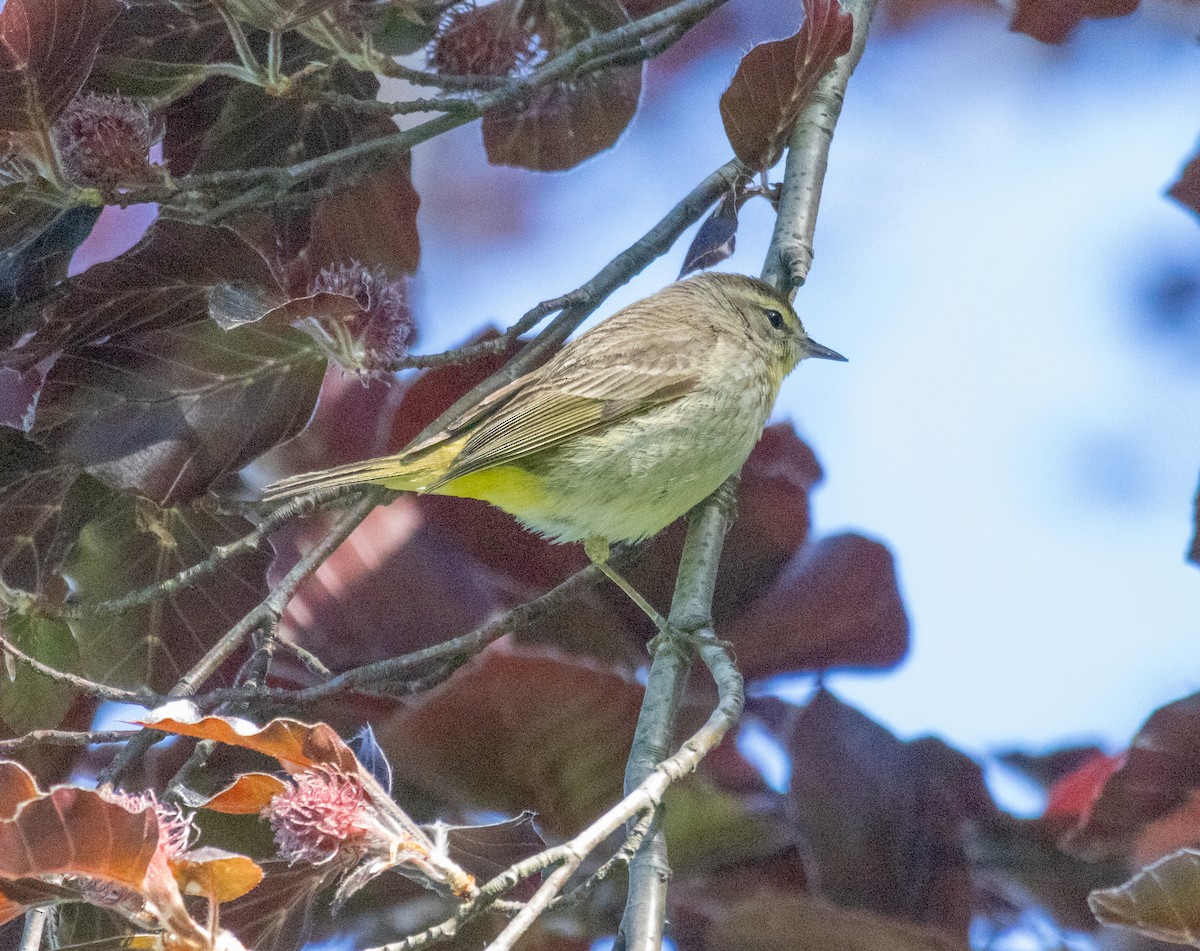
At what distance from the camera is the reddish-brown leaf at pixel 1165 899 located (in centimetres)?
125

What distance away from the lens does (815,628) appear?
1.92 meters

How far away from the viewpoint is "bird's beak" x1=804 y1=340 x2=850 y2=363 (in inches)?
140

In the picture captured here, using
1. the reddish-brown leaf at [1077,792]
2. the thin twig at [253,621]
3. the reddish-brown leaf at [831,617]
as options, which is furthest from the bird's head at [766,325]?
the reddish-brown leaf at [1077,792]

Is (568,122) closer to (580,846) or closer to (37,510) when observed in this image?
(37,510)

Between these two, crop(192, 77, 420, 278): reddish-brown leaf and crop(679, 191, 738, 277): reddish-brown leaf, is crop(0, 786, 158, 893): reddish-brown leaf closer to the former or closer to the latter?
crop(192, 77, 420, 278): reddish-brown leaf

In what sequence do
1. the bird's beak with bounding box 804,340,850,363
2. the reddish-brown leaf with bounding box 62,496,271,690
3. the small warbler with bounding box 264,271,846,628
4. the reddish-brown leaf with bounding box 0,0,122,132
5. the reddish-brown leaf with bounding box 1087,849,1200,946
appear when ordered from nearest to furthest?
1. the reddish-brown leaf with bounding box 1087,849,1200,946
2. the reddish-brown leaf with bounding box 0,0,122,132
3. the reddish-brown leaf with bounding box 62,496,271,690
4. the small warbler with bounding box 264,271,846,628
5. the bird's beak with bounding box 804,340,850,363

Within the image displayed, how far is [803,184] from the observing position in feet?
9.13

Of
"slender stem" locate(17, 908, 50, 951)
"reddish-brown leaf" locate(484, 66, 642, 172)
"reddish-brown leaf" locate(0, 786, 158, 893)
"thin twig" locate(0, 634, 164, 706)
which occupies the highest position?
"reddish-brown leaf" locate(484, 66, 642, 172)

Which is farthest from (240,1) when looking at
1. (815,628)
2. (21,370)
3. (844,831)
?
(844,831)

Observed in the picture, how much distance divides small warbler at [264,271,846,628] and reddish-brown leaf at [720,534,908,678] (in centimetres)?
83

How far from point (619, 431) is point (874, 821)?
64.7 inches

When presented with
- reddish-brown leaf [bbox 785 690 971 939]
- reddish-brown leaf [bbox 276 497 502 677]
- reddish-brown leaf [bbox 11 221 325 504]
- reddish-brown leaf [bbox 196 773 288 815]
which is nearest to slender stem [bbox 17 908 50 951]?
reddish-brown leaf [bbox 196 773 288 815]

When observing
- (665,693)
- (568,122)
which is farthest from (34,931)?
(568,122)

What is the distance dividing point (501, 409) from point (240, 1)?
4.18 ft
